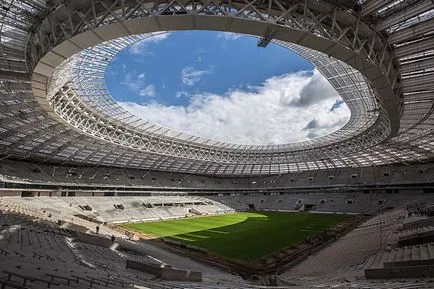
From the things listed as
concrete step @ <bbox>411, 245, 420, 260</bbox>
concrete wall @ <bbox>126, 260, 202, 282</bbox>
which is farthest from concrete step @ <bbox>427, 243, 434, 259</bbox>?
concrete wall @ <bbox>126, 260, 202, 282</bbox>

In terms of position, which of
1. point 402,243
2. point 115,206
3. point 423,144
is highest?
point 423,144

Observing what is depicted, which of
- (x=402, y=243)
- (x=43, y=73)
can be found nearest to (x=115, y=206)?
(x=43, y=73)

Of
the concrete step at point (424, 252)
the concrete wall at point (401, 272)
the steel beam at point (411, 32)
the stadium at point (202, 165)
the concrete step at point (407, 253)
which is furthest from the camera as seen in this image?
the concrete step at point (407, 253)

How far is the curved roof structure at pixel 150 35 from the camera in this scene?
56.2 ft

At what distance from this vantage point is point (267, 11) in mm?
17359

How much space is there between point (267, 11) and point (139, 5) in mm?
6394

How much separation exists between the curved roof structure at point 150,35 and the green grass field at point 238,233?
41.3 feet

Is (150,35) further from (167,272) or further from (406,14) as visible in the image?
(167,272)

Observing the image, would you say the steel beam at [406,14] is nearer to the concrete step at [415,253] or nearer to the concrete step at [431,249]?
the concrete step at [431,249]

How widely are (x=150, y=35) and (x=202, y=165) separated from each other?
4845cm

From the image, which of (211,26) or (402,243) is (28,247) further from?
(402,243)

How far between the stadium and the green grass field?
298mm

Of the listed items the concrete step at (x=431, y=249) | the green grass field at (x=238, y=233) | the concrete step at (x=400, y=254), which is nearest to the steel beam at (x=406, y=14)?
the concrete step at (x=431, y=249)

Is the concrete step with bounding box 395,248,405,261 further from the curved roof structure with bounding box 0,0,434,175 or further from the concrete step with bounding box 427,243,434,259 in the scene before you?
the curved roof structure with bounding box 0,0,434,175
